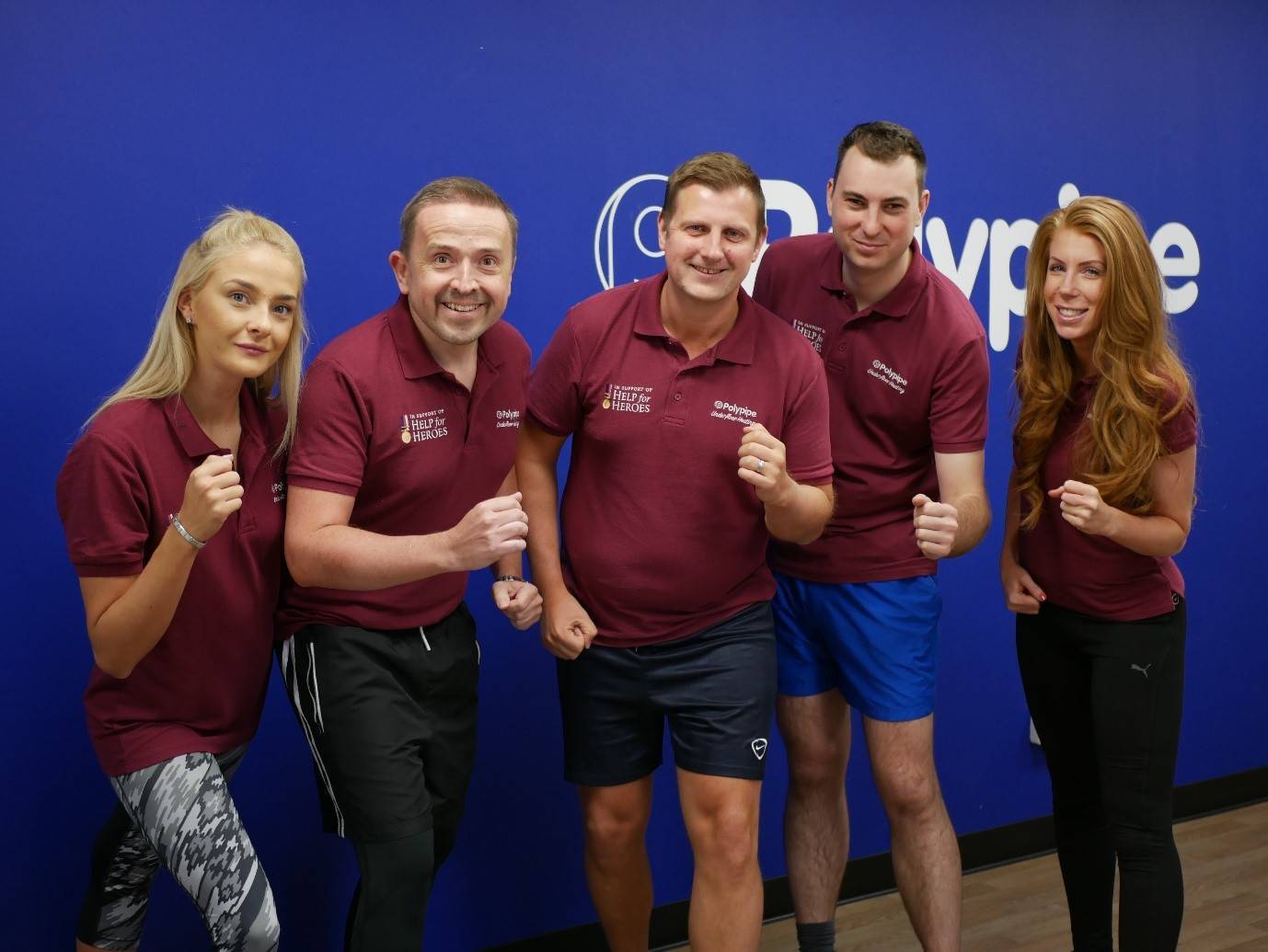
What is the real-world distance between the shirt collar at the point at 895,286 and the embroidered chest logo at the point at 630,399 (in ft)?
1.74

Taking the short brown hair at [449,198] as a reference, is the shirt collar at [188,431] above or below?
below

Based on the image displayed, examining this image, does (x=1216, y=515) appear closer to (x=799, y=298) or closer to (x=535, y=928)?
(x=799, y=298)

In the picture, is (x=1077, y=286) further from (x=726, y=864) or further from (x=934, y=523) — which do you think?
(x=726, y=864)

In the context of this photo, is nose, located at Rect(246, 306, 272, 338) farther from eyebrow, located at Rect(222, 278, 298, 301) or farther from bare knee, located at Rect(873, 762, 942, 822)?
bare knee, located at Rect(873, 762, 942, 822)

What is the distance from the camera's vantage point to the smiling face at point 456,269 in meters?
2.29

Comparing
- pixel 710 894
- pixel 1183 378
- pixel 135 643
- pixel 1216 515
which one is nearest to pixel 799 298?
pixel 1183 378

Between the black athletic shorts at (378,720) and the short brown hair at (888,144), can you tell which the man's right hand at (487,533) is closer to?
the black athletic shorts at (378,720)

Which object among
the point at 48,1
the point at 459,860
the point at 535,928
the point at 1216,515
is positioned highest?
the point at 48,1

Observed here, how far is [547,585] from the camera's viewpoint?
2566 mm

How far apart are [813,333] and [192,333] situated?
1.26 meters

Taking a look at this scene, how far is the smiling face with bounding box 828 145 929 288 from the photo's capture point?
261 cm

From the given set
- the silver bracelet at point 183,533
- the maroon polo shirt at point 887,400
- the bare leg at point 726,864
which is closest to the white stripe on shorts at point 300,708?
the silver bracelet at point 183,533

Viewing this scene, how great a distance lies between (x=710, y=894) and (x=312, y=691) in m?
0.86

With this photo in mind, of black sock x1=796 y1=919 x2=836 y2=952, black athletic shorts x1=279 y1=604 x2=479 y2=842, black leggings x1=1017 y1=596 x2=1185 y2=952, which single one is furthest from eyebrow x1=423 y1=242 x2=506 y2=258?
black sock x1=796 y1=919 x2=836 y2=952
